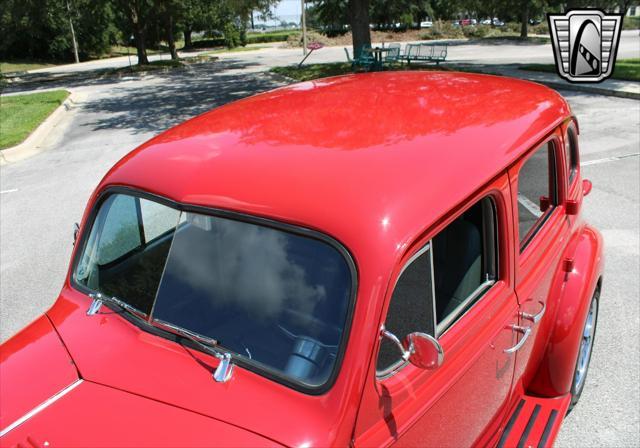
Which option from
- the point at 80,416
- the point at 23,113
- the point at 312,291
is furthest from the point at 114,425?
the point at 23,113

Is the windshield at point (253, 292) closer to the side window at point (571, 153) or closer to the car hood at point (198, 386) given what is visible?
the car hood at point (198, 386)

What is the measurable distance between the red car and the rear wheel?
439 millimetres

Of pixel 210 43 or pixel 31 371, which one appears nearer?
pixel 31 371

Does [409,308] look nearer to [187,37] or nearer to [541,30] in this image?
[541,30]

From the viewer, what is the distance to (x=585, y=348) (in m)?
3.22

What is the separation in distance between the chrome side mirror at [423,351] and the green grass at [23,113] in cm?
1115

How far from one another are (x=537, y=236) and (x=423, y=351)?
1.36 m

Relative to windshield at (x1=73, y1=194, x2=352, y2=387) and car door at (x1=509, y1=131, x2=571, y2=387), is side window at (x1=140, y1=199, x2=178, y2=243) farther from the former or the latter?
car door at (x1=509, y1=131, x2=571, y2=387)

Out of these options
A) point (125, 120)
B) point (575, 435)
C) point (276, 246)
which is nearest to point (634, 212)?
point (575, 435)

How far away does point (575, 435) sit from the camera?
2.97 m

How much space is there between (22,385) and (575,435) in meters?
2.84

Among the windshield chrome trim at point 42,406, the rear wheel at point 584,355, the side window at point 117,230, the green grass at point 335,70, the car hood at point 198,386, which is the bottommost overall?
the rear wheel at point 584,355

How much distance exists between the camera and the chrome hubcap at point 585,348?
3.13 meters

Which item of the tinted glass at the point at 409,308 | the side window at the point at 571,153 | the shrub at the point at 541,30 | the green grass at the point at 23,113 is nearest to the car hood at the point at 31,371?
the tinted glass at the point at 409,308
